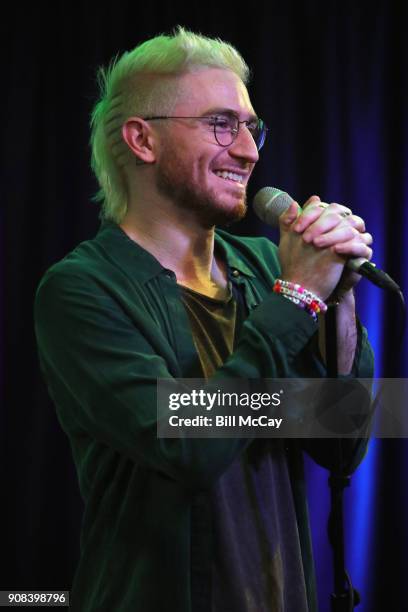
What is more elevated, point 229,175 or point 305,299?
point 229,175

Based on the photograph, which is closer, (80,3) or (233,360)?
(233,360)

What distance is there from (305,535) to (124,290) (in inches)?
20.5

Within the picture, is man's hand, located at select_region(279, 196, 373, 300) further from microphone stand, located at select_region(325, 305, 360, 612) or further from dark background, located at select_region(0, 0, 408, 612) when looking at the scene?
dark background, located at select_region(0, 0, 408, 612)

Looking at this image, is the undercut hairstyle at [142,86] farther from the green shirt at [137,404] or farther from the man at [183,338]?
the green shirt at [137,404]

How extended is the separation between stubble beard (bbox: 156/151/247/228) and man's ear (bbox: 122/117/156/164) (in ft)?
0.15

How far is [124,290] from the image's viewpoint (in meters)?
1.25

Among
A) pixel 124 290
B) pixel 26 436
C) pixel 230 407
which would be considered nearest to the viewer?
pixel 230 407

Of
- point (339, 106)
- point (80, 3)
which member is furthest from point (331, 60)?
point (80, 3)

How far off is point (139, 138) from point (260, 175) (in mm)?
1197

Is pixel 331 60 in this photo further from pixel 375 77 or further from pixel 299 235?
pixel 299 235

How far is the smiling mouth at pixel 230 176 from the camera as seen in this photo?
1339mm

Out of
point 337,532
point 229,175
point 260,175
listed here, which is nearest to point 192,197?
point 229,175

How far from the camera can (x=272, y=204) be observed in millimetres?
1289

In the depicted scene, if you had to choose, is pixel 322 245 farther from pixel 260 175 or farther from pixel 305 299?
pixel 260 175
